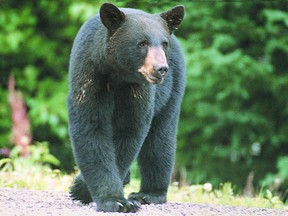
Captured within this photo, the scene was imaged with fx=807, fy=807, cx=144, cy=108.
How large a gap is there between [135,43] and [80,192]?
54.0 inches

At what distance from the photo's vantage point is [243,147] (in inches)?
504

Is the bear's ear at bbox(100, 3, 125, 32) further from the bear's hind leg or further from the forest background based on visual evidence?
the forest background

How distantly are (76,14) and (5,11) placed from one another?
7.55ft

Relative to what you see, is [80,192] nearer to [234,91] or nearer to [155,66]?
[155,66]

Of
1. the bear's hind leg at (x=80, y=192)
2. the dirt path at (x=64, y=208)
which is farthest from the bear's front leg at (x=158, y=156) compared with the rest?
the bear's hind leg at (x=80, y=192)

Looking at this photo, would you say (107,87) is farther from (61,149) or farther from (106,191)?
(61,149)

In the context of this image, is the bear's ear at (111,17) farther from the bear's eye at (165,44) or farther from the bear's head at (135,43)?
the bear's eye at (165,44)

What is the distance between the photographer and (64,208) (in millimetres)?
5895

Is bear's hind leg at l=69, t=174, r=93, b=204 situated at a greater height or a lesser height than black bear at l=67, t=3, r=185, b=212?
lesser

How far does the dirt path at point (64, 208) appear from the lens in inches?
222

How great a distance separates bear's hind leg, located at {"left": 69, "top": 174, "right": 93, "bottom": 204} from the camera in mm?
6336

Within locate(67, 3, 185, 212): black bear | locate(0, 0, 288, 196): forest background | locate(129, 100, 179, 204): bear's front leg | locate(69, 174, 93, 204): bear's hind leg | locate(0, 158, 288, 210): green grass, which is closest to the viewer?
locate(67, 3, 185, 212): black bear

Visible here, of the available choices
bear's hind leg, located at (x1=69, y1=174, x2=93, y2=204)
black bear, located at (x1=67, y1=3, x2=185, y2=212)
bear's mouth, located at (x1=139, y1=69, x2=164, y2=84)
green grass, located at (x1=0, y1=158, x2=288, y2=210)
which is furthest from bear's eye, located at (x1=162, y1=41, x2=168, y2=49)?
green grass, located at (x1=0, y1=158, x2=288, y2=210)

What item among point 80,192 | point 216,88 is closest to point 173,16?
point 80,192
